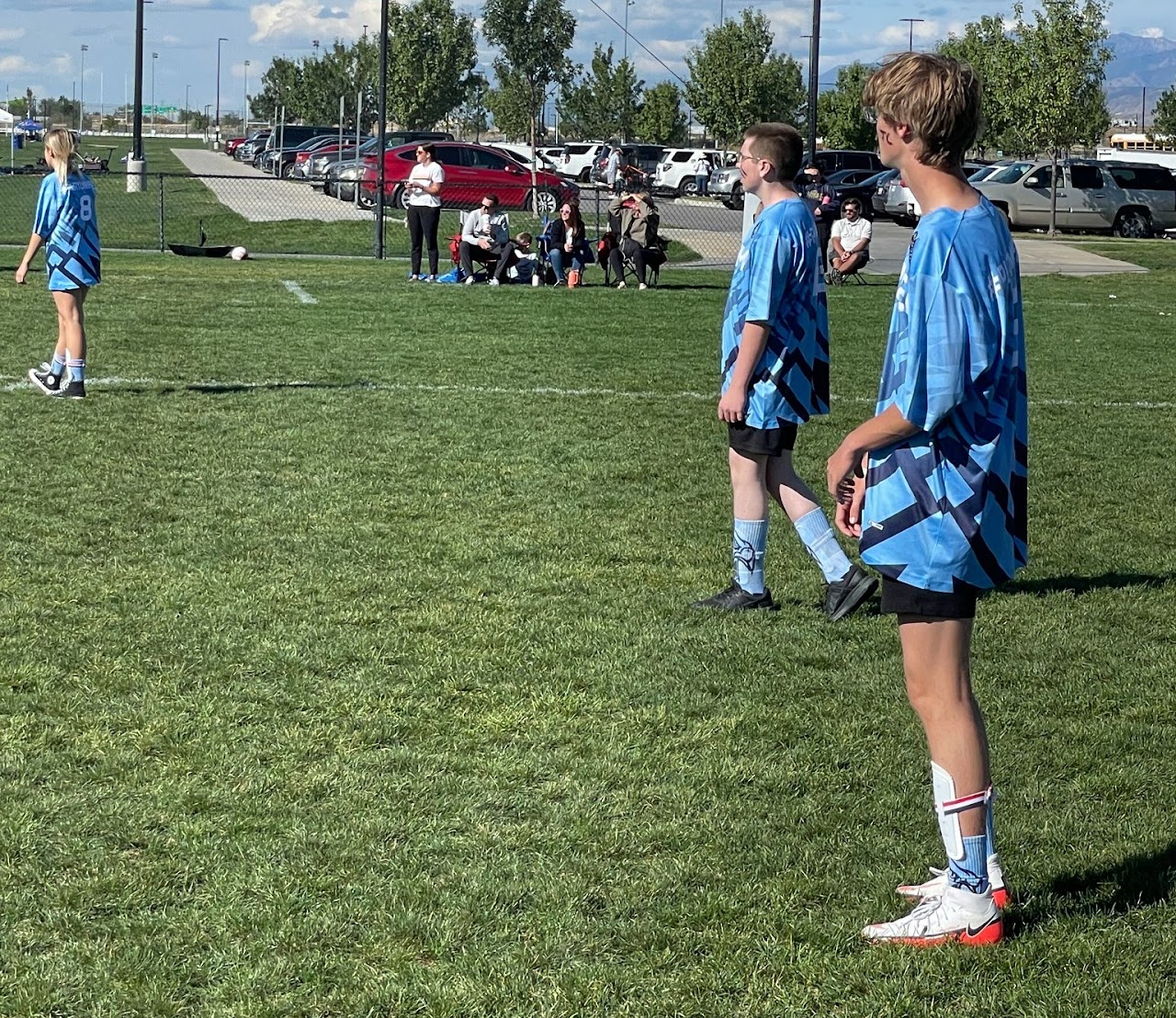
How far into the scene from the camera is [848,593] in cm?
632

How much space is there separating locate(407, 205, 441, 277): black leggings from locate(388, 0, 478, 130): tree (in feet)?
161

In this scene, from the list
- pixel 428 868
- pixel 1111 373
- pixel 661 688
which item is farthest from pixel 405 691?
pixel 1111 373

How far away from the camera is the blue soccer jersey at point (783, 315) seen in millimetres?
5840

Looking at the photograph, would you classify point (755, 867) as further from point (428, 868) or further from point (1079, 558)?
point (1079, 558)

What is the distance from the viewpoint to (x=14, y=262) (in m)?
22.7

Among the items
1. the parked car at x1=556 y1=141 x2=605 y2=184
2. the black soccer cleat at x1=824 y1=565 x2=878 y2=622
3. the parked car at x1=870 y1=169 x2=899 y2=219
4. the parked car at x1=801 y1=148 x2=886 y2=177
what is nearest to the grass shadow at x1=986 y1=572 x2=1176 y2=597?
the black soccer cleat at x1=824 y1=565 x2=878 y2=622

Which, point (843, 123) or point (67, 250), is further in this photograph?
point (843, 123)

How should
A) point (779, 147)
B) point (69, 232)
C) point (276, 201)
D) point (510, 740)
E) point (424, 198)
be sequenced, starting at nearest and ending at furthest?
point (510, 740)
point (779, 147)
point (69, 232)
point (424, 198)
point (276, 201)

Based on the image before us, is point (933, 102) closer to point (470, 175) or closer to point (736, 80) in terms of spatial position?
point (470, 175)

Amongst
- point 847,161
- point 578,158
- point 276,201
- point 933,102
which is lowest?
point 933,102

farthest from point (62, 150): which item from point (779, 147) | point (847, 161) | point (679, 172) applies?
point (679, 172)

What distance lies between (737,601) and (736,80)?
6111 cm

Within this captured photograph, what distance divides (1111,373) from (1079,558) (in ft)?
24.7

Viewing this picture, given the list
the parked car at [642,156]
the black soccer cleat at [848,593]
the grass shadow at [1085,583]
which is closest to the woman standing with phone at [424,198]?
the grass shadow at [1085,583]
